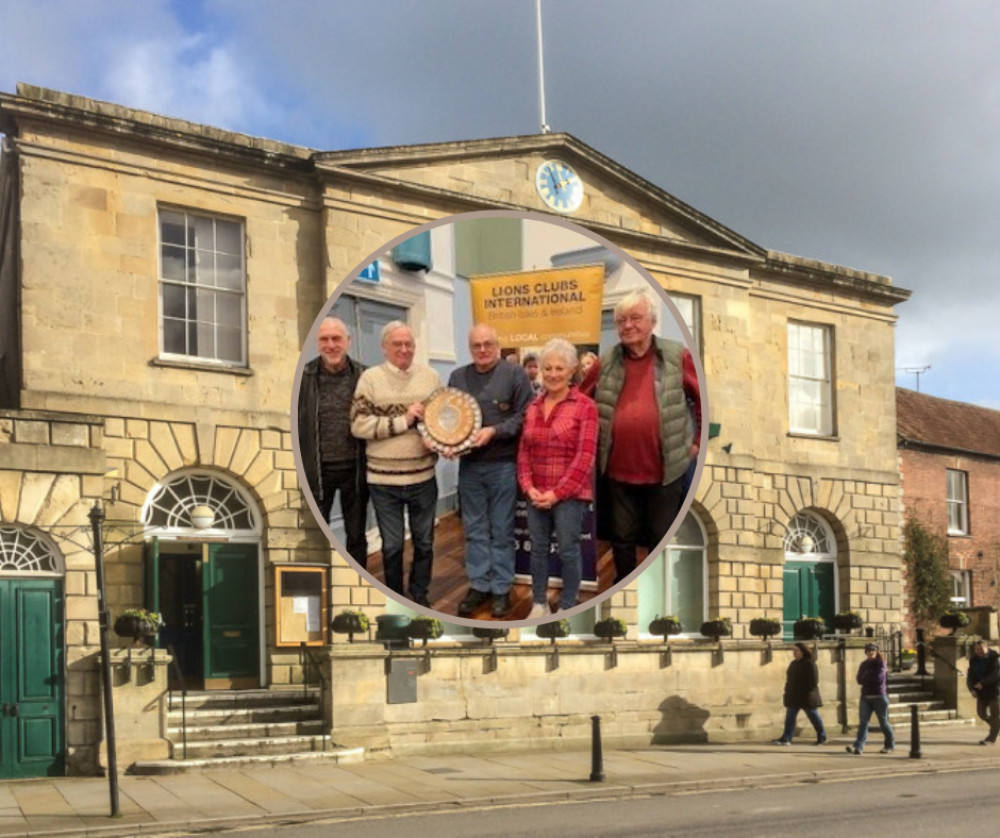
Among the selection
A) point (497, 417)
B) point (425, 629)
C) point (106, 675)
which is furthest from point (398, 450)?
point (425, 629)

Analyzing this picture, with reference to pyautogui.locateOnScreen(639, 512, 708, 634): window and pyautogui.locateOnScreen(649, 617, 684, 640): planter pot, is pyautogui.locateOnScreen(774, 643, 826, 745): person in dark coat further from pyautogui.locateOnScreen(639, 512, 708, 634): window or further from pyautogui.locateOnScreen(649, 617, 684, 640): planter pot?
pyautogui.locateOnScreen(639, 512, 708, 634): window

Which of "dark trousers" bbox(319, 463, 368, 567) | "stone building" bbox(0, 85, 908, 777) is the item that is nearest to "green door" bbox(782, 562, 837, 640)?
"stone building" bbox(0, 85, 908, 777)

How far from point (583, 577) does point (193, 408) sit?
49.7ft

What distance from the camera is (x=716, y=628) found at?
24938 mm

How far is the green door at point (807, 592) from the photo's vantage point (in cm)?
2919

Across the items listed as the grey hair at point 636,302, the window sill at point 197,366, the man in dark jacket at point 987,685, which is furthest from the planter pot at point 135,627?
the man in dark jacket at point 987,685

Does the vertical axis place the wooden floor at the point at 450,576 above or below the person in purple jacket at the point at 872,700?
above

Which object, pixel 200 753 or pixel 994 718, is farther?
pixel 994 718

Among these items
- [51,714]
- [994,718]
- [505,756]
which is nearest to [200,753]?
[51,714]

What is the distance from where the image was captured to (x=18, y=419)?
17.9m

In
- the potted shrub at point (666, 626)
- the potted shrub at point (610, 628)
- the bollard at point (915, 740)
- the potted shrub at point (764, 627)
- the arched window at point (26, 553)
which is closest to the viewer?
the arched window at point (26, 553)

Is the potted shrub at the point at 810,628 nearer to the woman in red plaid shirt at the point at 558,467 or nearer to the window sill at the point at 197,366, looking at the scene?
the window sill at the point at 197,366

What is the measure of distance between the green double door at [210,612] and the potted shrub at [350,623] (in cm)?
219

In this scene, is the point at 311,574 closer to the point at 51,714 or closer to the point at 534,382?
the point at 51,714
